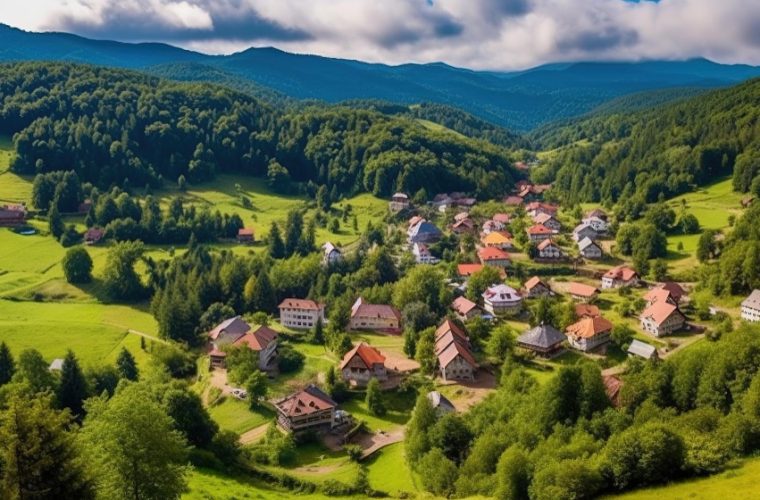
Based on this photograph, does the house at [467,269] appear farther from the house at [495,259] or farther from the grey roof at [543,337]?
the grey roof at [543,337]

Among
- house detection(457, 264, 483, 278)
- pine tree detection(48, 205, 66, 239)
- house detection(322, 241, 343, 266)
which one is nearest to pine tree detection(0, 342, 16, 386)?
house detection(322, 241, 343, 266)

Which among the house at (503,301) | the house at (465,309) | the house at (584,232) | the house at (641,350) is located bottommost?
the house at (465,309)

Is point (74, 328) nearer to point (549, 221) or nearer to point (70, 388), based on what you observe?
point (70, 388)

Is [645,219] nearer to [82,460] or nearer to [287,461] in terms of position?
[287,461]

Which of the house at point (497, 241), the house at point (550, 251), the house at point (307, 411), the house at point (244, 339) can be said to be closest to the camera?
the house at point (307, 411)

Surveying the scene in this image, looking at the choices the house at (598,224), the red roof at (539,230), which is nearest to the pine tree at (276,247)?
the red roof at (539,230)

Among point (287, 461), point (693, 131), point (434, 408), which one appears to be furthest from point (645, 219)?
point (287, 461)

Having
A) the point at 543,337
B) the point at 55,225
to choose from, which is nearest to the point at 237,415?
the point at 543,337
